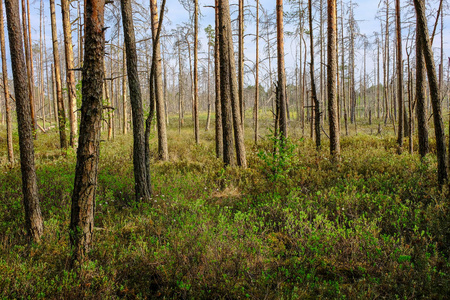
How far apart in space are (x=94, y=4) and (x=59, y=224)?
3630 millimetres

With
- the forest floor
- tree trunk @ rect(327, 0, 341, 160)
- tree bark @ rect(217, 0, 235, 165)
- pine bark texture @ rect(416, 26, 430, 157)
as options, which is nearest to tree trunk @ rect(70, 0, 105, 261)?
the forest floor

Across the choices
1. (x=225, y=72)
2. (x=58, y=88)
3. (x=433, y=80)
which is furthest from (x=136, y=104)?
(x=58, y=88)

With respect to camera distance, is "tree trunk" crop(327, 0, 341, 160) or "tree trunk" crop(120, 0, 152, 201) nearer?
"tree trunk" crop(120, 0, 152, 201)

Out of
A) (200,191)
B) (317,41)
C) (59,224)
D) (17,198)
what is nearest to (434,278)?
(200,191)

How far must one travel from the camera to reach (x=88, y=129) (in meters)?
3.07

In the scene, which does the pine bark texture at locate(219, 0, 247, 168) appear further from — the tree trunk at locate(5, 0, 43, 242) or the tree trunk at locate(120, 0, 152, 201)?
the tree trunk at locate(5, 0, 43, 242)

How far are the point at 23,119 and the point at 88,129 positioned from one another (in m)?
1.46

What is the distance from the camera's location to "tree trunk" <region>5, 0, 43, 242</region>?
12.0 ft

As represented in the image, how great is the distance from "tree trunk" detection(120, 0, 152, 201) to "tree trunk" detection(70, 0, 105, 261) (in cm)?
227

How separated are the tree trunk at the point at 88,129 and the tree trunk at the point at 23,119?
Result: 3.82ft

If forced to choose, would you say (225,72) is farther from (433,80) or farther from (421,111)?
(421,111)

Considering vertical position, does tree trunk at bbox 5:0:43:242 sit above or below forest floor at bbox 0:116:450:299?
above

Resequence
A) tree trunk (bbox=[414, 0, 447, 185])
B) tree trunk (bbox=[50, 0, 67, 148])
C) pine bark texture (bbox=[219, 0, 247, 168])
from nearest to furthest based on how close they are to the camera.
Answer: tree trunk (bbox=[414, 0, 447, 185]), pine bark texture (bbox=[219, 0, 247, 168]), tree trunk (bbox=[50, 0, 67, 148])

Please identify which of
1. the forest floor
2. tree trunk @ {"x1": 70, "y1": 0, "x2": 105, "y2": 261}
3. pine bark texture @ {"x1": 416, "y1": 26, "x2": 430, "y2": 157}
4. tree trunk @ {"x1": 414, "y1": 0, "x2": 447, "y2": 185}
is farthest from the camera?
pine bark texture @ {"x1": 416, "y1": 26, "x2": 430, "y2": 157}
